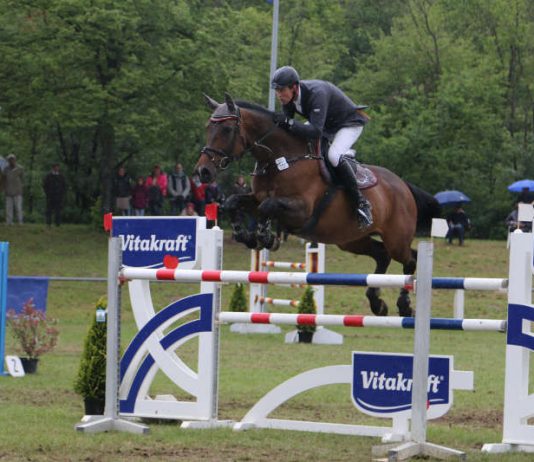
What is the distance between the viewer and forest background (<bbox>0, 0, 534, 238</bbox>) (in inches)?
1100

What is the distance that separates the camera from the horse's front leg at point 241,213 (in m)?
8.00

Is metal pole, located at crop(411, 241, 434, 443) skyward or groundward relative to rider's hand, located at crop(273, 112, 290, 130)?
groundward

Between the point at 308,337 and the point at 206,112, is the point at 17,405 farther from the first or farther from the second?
the point at 206,112

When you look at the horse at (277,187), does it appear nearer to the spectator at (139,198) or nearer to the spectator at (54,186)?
the spectator at (139,198)

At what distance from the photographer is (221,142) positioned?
7.80 m

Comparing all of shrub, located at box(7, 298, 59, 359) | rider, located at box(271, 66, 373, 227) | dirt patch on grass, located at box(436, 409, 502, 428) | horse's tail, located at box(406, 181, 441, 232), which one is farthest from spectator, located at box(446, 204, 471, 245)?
rider, located at box(271, 66, 373, 227)

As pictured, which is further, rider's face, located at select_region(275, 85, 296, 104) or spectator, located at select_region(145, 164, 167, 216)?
spectator, located at select_region(145, 164, 167, 216)

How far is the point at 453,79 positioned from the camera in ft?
126

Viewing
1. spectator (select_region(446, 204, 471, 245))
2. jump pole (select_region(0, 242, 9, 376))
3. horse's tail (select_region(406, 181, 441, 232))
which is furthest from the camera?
spectator (select_region(446, 204, 471, 245))

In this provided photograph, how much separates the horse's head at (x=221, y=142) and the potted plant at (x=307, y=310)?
823 cm

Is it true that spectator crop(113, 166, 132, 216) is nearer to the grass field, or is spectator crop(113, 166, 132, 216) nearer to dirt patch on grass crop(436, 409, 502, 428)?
the grass field

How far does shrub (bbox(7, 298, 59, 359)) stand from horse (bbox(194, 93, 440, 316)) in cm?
392

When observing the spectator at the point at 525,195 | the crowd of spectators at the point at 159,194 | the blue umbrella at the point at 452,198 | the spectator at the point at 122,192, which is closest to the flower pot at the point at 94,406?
the crowd of spectators at the point at 159,194

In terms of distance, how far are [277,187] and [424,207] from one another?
6.12 ft
